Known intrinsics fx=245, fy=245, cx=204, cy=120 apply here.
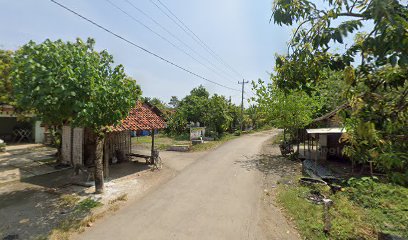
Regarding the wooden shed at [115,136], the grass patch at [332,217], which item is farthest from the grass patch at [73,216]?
the grass patch at [332,217]

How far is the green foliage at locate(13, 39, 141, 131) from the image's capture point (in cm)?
748

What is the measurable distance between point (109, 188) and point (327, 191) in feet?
29.8

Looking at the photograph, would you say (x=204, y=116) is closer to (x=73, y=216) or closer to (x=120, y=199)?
(x=120, y=199)

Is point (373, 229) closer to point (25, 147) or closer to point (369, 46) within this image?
point (369, 46)

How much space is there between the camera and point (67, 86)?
7.61 meters

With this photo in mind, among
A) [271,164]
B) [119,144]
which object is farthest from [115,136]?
[271,164]

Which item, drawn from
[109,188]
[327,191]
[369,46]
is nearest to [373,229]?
[327,191]

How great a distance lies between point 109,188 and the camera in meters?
10.3

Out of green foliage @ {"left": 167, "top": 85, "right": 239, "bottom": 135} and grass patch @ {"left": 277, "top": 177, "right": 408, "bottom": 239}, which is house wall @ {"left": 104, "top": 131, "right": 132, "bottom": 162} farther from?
green foliage @ {"left": 167, "top": 85, "right": 239, "bottom": 135}

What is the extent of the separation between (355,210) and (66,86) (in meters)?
10.2

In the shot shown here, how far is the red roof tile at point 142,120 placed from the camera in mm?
12867

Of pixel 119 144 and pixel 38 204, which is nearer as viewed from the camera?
pixel 38 204

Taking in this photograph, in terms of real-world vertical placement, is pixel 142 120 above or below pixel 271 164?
above

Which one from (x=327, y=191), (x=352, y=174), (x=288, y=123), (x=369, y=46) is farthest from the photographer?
(x=288, y=123)
